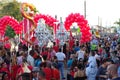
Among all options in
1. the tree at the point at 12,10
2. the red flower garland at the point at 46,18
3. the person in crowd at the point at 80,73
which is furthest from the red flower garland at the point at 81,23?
the tree at the point at 12,10

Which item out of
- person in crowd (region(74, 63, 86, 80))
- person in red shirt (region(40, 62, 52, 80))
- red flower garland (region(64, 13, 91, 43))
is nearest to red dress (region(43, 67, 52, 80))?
person in red shirt (region(40, 62, 52, 80))

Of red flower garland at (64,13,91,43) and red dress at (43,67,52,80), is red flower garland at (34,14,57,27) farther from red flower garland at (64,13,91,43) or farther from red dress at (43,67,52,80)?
red dress at (43,67,52,80)

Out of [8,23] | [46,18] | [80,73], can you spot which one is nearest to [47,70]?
[80,73]

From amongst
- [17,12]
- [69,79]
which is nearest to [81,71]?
[69,79]

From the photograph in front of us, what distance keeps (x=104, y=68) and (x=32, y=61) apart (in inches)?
147

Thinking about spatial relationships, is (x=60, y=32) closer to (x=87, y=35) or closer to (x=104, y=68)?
(x=87, y=35)

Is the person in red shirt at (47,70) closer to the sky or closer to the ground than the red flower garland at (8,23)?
closer to the ground

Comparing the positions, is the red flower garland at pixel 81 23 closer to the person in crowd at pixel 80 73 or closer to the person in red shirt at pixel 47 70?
the person in crowd at pixel 80 73

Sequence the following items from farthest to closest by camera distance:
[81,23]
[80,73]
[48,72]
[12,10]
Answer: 1. [12,10]
2. [81,23]
3. [80,73]
4. [48,72]

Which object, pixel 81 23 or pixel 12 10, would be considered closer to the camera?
pixel 81 23

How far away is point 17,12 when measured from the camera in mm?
60438

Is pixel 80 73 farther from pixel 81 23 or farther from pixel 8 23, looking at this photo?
pixel 8 23

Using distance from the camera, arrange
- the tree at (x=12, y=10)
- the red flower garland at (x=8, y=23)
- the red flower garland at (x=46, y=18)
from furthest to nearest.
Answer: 1. the tree at (x=12, y=10)
2. the red flower garland at (x=46, y=18)
3. the red flower garland at (x=8, y=23)

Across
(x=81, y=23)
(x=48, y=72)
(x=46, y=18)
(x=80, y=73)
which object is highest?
(x=46, y=18)
